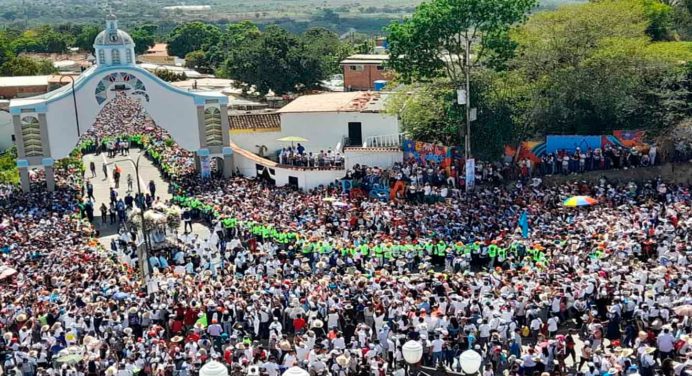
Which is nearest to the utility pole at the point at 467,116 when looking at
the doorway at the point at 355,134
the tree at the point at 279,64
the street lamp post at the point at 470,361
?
the doorway at the point at 355,134

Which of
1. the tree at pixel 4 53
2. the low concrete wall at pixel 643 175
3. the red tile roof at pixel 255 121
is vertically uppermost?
the tree at pixel 4 53

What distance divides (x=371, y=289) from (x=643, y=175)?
1599cm

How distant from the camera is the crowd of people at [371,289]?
1730 cm

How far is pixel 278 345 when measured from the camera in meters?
17.8

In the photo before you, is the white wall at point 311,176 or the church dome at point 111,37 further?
the church dome at point 111,37

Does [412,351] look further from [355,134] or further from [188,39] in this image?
[188,39]

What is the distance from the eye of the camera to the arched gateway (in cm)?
3506

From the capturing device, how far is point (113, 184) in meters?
38.4

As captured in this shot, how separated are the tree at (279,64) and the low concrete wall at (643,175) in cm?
2578

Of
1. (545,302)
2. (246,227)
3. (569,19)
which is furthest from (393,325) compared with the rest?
(569,19)

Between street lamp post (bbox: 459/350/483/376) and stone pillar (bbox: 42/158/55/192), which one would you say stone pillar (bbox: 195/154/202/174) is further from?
street lamp post (bbox: 459/350/483/376)

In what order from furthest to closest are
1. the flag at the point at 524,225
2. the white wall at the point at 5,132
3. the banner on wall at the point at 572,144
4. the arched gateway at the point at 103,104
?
the white wall at the point at 5,132
the arched gateway at the point at 103,104
the banner on wall at the point at 572,144
the flag at the point at 524,225

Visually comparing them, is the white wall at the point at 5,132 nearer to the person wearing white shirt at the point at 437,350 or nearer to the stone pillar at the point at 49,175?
the stone pillar at the point at 49,175

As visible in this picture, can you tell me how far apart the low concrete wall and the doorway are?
11.2m
